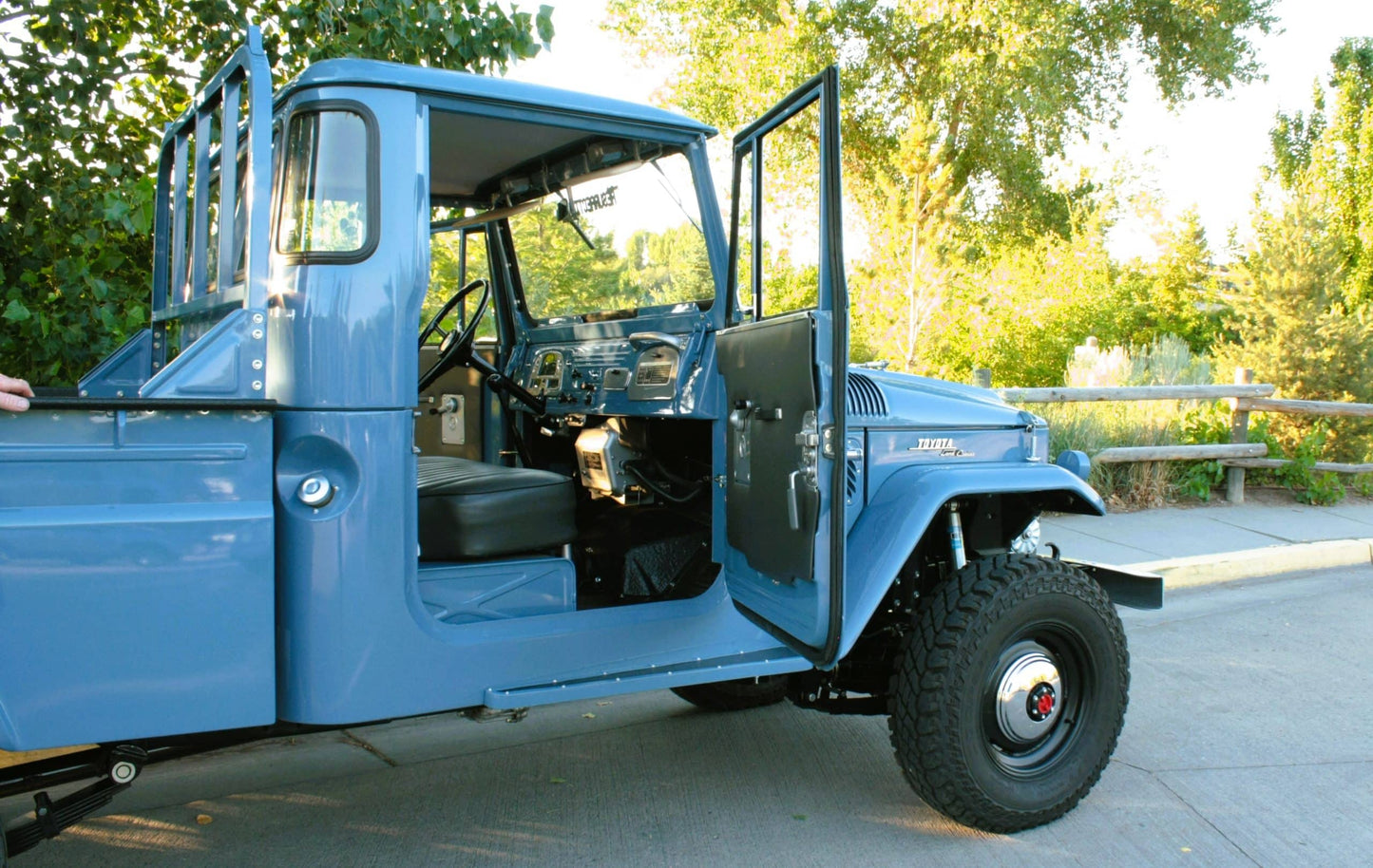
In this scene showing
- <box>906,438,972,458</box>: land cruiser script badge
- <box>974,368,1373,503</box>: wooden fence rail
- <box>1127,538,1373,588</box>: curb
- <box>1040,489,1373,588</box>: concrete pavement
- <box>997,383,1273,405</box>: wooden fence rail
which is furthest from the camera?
<box>974,368,1373,503</box>: wooden fence rail

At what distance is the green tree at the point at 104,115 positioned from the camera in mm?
4176

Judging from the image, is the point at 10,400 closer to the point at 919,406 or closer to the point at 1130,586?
the point at 919,406

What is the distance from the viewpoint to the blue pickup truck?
2.34 metres

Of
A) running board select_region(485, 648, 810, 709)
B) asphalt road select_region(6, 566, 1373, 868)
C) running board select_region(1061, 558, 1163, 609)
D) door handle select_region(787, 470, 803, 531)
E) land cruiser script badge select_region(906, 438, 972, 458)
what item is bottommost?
asphalt road select_region(6, 566, 1373, 868)

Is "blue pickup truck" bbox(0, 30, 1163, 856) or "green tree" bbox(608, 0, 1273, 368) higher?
"green tree" bbox(608, 0, 1273, 368)

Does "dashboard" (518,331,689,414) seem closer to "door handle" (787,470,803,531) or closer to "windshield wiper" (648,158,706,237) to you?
"windshield wiper" (648,158,706,237)

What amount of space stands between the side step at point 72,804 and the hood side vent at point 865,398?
2236 millimetres

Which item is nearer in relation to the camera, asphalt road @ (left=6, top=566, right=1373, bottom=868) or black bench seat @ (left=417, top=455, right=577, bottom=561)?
black bench seat @ (left=417, top=455, right=577, bottom=561)

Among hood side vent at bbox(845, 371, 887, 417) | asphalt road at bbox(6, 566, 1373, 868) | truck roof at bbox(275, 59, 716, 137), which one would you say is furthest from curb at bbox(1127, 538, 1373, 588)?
truck roof at bbox(275, 59, 716, 137)

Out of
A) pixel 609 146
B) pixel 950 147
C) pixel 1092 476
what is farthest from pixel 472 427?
pixel 950 147

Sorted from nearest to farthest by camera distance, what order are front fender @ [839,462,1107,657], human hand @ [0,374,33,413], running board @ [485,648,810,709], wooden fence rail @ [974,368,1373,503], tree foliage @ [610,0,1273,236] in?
human hand @ [0,374,33,413], running board @ [485,648,810,709], front fender @ [839,462,1107,657], wooden fence rail @ [974,368,1373,503], tree foliage @ [610,0,1273,236]

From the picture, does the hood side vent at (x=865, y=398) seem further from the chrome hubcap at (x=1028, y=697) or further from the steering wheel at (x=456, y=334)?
the steering wheel at (x=456, y=334)

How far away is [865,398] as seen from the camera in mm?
3414

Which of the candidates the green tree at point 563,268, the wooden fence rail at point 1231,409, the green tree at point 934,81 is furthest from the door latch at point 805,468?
the green tree at point 934,81
